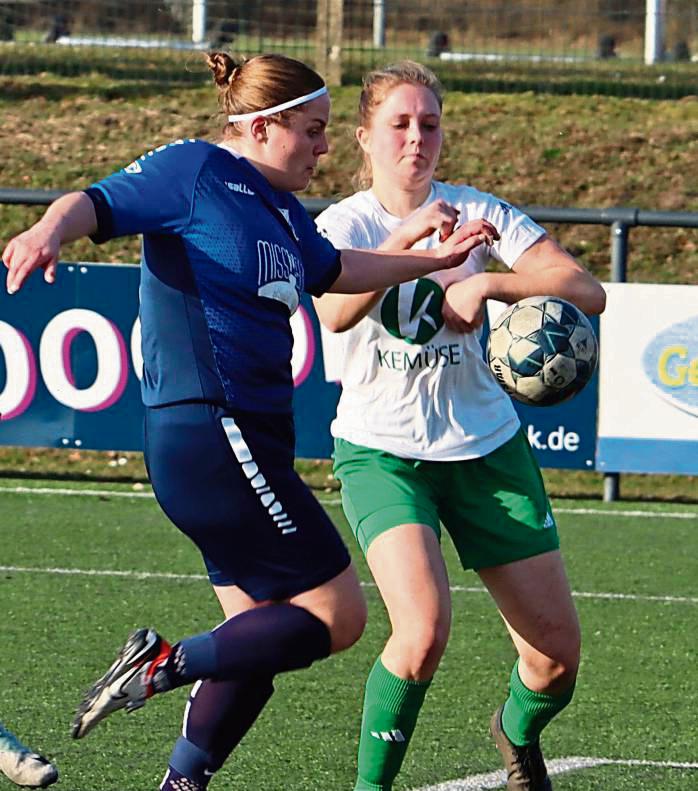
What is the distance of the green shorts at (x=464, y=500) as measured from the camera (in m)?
4.45

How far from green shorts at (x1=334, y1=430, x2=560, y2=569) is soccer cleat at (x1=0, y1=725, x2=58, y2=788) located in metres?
1.03

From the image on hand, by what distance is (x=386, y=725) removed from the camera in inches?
171

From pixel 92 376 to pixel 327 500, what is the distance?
64.6 inches

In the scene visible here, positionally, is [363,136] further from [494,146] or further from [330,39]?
[330,39]

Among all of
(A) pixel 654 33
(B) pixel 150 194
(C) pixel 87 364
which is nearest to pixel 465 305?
(B) pixel 150 194

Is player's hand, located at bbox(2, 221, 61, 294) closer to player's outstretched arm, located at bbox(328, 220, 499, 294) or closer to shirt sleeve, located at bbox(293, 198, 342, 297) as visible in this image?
shirt sleeve, located at bbox(293, 198, 342, 297)

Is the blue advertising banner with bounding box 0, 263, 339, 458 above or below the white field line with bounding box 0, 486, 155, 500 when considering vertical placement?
above

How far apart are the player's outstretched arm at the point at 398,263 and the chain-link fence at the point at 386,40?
39.7 feet

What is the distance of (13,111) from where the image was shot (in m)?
16.0

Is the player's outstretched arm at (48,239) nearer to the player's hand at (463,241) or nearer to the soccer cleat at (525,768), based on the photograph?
the player's hand at (463,241)

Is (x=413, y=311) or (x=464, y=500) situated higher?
(x=413, y=311)

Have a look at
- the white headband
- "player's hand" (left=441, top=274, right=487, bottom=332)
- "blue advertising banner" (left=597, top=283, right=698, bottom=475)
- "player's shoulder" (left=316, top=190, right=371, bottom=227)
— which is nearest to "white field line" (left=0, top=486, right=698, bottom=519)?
"blue advertising banner" (left=597, top=283, right=698, bottom=475)

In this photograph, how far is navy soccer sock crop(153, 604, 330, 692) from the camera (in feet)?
12.7

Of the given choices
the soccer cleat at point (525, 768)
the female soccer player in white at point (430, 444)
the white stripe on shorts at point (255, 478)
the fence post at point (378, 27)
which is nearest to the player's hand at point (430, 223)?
the female soccer player in white at point (430, 444)
